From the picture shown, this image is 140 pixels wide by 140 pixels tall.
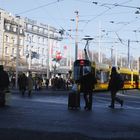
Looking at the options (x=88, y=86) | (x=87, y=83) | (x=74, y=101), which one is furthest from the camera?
(x=74, y=101)

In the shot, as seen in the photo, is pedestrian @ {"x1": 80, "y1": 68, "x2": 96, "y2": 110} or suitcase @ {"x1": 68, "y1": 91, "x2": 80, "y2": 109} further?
suitcase @ {"x1": 68, "y1": 91, "x2": 80, "y2": 109}

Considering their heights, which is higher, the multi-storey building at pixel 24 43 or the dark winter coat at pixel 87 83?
the multi-storey building at pixel 24 43

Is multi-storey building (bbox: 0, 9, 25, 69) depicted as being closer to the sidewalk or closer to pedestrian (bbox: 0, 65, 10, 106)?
pedestrian (bbox: 0, 65, 10, 106)

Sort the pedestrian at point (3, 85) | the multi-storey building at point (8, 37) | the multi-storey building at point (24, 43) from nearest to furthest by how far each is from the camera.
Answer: the pedestrian at point (3, 85)
the multi-storey building at point (24, 43)
the multi-storey building at point (8, 37)

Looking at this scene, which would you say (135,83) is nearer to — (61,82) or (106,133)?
(61,82)

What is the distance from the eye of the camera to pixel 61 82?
58.9 meters

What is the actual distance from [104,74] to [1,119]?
39507mm

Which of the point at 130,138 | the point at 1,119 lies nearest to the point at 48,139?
the point at 130,138

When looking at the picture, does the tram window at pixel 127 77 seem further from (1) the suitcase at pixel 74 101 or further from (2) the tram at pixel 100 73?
(1) the suitcase at pixel 74 101

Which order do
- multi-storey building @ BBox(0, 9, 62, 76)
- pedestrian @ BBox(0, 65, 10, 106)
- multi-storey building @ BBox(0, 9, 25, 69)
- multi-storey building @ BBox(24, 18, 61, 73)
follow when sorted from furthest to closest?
multi-storey building @ BBox(24, 18, 61, 73) < multi-storey building @ BBox(0, 9, 25, 69) < multi-storey building @ BBox(0, 9, 62, 76) < pedestrian @ BBox(0, 65, 10, 106)

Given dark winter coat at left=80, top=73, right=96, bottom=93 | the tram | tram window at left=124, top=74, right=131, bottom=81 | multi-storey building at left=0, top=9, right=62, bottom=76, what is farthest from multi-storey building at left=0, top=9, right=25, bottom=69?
dark winter coat at left=80, top=73, right=96, bottom=93

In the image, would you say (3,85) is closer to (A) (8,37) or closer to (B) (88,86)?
(B) (88,86)

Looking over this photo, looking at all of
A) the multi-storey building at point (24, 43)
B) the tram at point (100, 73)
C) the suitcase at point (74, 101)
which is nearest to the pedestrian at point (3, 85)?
Result: the suitcase at point (74, 101)

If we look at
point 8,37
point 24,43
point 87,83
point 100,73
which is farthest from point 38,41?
point 87,83
